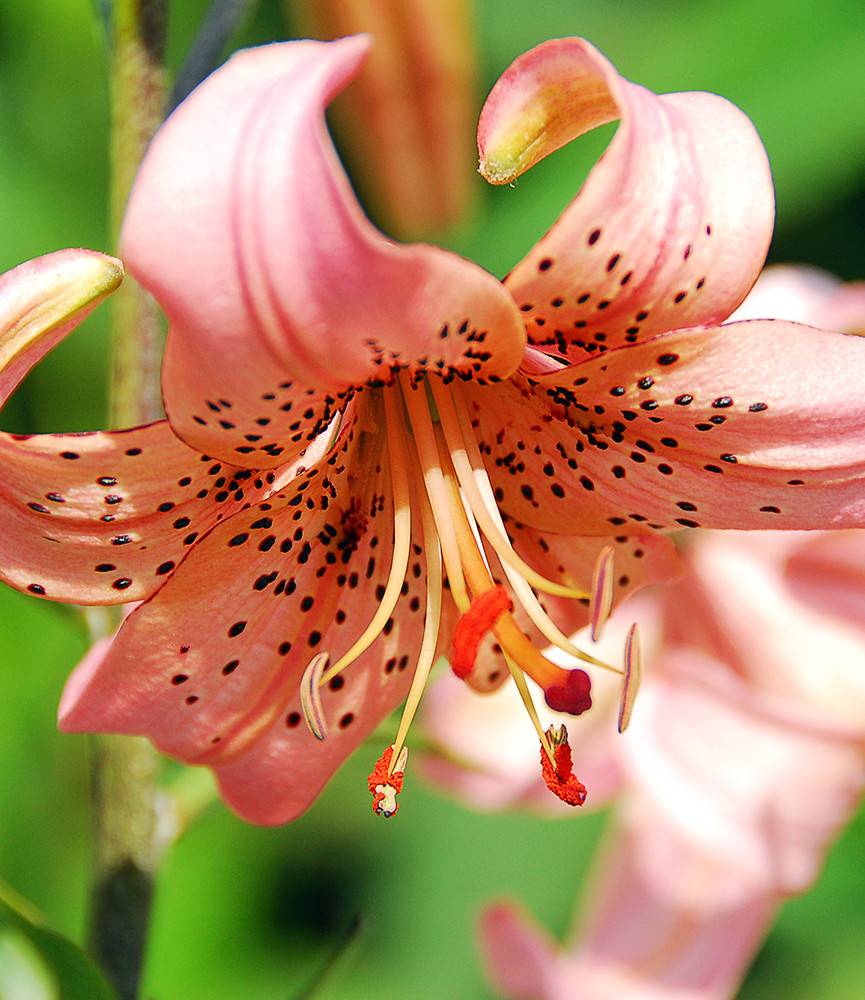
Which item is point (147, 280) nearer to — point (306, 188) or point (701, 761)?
point (306, 188)

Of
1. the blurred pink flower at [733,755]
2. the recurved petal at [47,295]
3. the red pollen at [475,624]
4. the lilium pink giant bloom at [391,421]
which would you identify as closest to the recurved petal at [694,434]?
the lilium pink giant bloom at [391,421]

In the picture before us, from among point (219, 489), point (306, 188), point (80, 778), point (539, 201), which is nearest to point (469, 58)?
point (539, 201)

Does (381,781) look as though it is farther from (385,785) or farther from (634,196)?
(634,196)

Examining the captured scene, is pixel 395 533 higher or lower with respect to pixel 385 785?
higher

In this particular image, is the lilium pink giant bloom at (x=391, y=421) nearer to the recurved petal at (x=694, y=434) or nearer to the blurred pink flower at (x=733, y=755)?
the recurved petal at (x=694, y=434)

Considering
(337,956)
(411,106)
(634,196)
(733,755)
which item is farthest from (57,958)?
(411,106)
